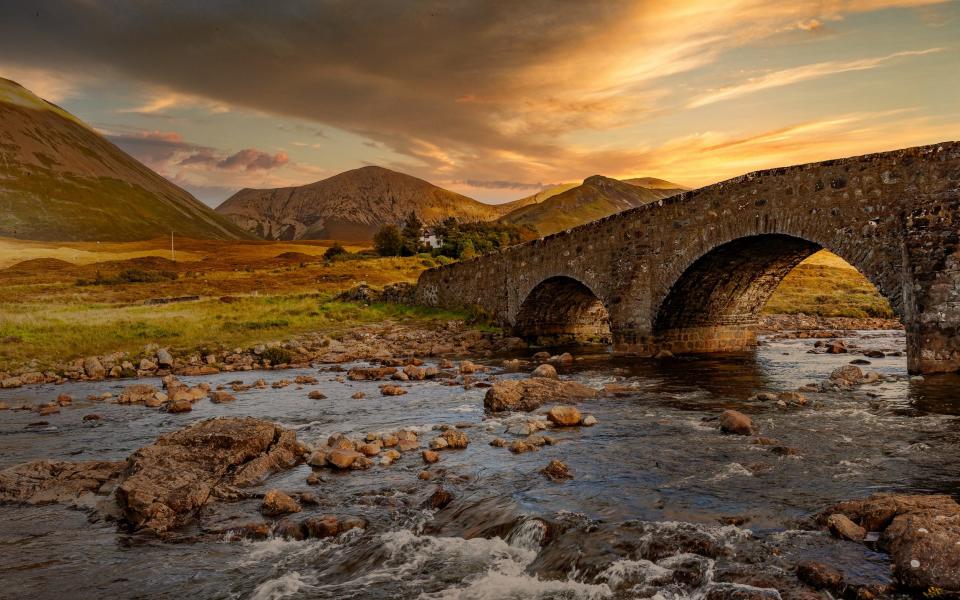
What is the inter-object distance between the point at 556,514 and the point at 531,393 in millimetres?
6598

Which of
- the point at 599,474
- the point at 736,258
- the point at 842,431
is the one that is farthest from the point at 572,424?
the point at 736,258

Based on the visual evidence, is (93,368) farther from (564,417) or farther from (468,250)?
(468,250)

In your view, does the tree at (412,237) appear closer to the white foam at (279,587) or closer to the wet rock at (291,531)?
the wet rock at (291,531)

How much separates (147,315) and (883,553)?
3553cm

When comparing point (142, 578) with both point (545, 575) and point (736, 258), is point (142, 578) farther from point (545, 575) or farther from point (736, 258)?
point (736, 258)

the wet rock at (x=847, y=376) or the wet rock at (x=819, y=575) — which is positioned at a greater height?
the wet rock at (x=847, y=376)

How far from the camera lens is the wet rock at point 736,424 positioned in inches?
396

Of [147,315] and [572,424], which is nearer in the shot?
[572,424]

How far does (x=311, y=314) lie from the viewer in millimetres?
34469

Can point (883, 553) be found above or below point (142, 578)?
above

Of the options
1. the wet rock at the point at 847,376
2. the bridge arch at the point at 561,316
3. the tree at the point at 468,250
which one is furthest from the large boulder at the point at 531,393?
the tree at the point at 468,250

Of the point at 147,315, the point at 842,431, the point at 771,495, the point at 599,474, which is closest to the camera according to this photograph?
the point at 771,495

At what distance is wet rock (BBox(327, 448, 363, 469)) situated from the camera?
9.27 metres

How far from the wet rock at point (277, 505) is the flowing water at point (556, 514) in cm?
19
